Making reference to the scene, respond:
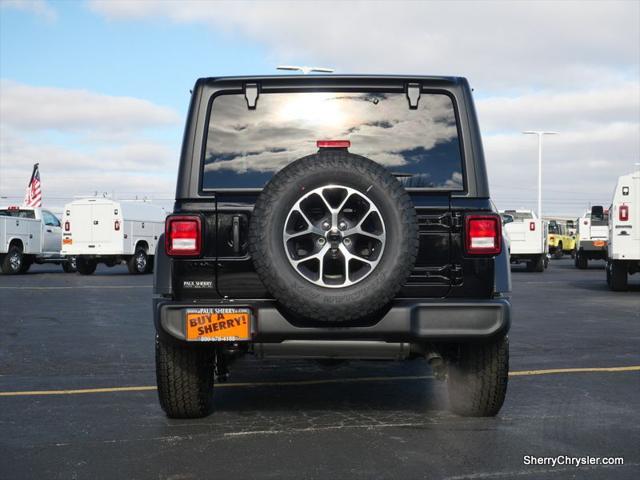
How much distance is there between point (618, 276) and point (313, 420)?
15.0 metres

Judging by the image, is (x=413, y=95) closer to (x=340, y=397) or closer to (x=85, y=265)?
(x=340, y=397)

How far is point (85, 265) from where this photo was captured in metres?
27.9

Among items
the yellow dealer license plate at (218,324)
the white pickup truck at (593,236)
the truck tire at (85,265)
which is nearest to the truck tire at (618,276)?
the white pickup truck at (593,236)

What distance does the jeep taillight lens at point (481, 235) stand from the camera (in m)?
5.01

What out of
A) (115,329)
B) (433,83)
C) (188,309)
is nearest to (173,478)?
(188,309)

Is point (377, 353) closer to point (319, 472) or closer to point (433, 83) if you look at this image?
point (319, 472)

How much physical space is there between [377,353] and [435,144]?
1268mm

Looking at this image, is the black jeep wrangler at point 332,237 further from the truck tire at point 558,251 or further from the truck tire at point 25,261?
the truck tire at point 558,251

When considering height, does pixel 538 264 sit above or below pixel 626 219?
below

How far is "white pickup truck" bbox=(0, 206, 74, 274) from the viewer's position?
87.7 ft

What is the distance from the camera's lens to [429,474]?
4.30 metres

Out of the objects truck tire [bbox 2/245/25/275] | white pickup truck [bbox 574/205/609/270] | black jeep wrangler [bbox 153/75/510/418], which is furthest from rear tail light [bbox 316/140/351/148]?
white pickup truck [bbox 574/205/609/270]

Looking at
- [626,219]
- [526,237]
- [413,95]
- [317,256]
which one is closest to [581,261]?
[526,237]

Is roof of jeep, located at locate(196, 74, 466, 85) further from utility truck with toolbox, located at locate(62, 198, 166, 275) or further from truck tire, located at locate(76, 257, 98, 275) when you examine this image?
truck tire, located at locate(76, 257, 98, 275)
